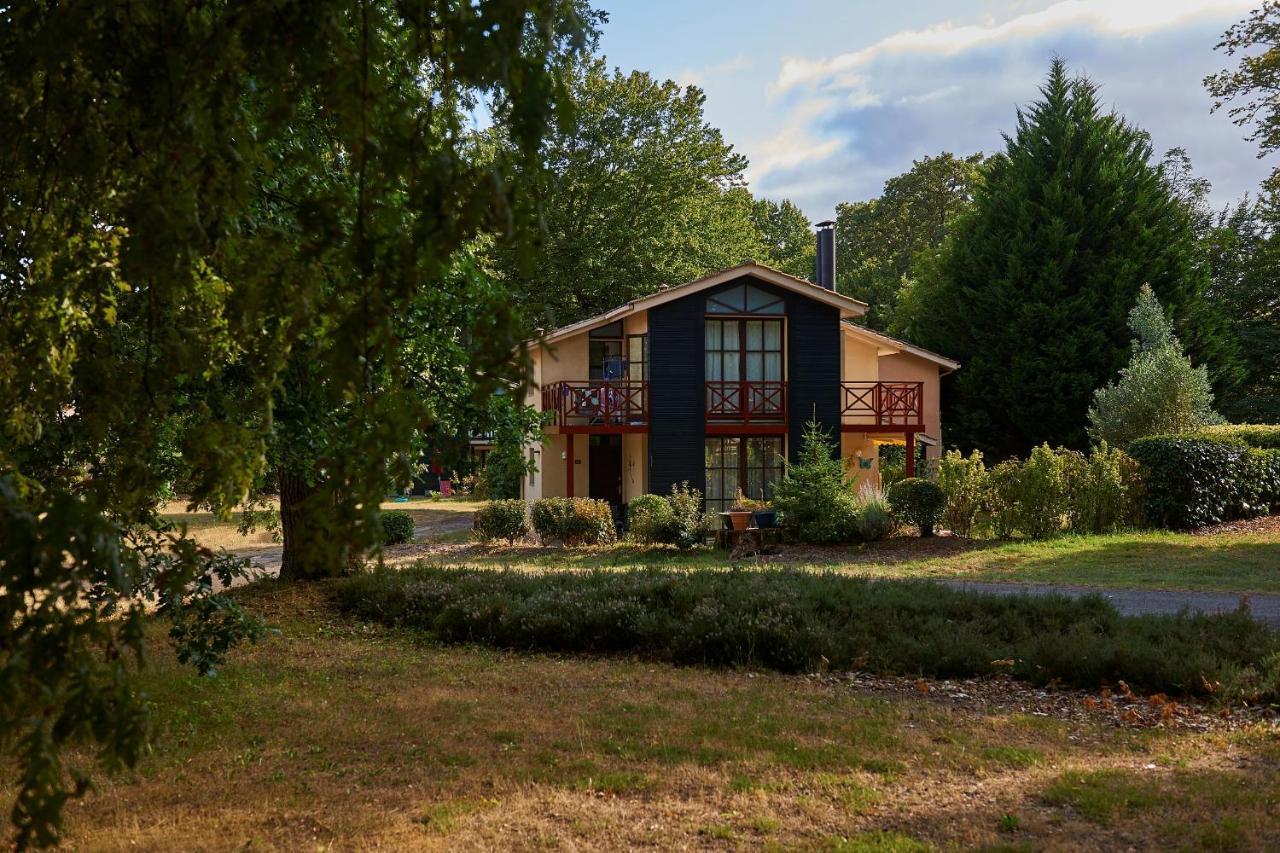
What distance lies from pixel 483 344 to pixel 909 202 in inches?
1966

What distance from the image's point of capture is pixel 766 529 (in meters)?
19.8

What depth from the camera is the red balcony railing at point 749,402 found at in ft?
81.2

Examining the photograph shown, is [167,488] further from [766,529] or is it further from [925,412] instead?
[925,412]

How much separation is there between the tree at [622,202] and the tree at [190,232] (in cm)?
2955

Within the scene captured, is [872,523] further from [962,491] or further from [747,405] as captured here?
[747,405]

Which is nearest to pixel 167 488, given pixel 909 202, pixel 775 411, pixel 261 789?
pixel 261 789

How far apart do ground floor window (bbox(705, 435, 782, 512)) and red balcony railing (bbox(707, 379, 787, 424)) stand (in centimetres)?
55

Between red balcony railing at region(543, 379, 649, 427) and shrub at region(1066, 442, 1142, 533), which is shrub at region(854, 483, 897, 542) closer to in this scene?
shrub at region(1066, 442, 1142, 533)

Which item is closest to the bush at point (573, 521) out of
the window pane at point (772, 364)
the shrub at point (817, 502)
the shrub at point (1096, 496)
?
the shrub at point (817, 502)

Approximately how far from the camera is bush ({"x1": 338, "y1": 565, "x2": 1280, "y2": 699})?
26.8ft

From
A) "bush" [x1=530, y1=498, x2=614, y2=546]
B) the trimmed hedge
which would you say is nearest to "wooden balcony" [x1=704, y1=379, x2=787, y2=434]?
"bush" [x1=530, y1=498, x2=614, y2=546]

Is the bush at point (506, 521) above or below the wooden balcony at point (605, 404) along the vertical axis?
below

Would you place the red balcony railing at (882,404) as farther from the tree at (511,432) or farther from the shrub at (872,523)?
the tree at (511,432)

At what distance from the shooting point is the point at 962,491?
2006cm
